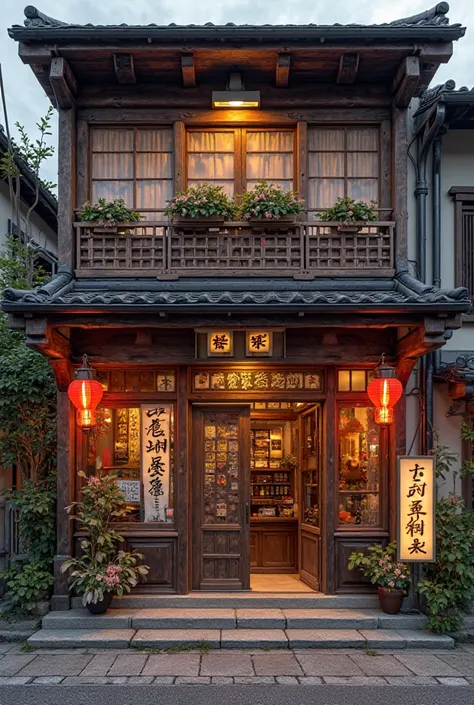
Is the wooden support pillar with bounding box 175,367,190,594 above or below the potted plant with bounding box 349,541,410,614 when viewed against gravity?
above

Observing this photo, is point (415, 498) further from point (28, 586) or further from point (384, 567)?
point (28, 586)

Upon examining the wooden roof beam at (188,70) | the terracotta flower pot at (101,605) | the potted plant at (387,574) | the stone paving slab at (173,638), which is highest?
the wooden roof beam at (188,70)

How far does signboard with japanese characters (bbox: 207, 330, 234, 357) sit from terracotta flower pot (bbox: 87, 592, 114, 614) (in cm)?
402

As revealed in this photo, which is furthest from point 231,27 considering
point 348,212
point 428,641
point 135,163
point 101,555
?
point 428,641

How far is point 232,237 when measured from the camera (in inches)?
399

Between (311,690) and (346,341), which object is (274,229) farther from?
(311,690)

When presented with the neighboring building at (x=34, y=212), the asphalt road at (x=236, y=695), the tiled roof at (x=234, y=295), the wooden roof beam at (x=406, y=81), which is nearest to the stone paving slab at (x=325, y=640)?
the asphalt road at (x=236, y=695)

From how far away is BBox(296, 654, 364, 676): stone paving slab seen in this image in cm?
788

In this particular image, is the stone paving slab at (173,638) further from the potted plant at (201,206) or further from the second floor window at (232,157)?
the second floor window at (232,157)

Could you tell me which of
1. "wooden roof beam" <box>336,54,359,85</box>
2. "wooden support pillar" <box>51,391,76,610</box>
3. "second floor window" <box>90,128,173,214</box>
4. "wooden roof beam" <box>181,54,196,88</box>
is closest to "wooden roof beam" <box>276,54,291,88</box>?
"wooden roof beam" <box>336,54,359,85</box>

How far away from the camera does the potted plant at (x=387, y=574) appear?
939 centimetres

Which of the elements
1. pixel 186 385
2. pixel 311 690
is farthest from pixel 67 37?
pixel 311 690

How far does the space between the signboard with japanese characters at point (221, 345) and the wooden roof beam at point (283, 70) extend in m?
4.27

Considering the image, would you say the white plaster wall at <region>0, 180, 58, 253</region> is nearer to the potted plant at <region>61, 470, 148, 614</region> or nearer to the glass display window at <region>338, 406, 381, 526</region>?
the potted plant at <region>61, 470, 148, 614</region>
